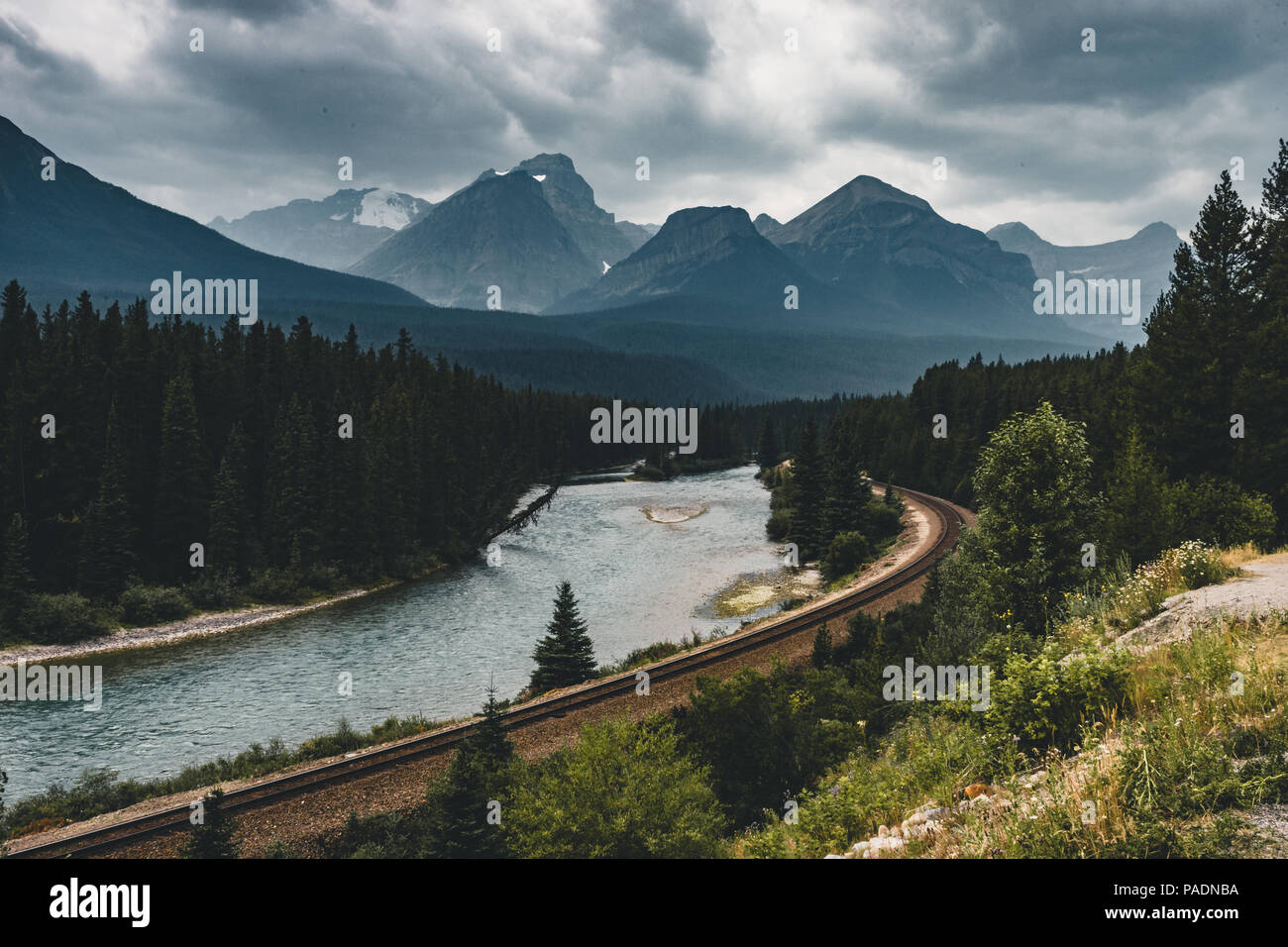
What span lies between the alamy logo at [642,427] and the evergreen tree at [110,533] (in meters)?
101

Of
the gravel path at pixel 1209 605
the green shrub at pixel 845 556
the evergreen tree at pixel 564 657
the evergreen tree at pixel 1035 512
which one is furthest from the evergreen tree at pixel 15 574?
the green shrub at pixel 845 556

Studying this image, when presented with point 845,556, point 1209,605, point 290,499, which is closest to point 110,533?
point 290,499

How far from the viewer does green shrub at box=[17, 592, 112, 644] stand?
136 ft

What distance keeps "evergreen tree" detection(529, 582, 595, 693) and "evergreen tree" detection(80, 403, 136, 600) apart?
34.2m

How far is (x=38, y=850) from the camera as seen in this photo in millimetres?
18609

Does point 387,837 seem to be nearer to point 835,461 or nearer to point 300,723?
point 300,723

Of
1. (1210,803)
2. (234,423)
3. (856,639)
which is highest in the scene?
(234,423)

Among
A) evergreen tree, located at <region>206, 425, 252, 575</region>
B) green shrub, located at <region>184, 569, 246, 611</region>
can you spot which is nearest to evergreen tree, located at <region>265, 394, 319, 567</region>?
evergreen tree, located at <region>206, 425, 252, 575</region>

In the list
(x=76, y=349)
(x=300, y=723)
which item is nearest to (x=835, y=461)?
(x=300, y=723)

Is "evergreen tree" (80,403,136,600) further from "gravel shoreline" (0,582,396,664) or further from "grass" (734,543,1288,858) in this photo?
"grass" (734,543,1288,858)

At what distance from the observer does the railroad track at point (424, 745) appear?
18953 millimetres

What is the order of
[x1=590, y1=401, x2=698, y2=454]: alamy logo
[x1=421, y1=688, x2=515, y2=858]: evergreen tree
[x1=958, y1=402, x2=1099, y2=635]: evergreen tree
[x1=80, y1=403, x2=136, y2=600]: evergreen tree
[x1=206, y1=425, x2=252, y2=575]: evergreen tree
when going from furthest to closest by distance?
[x1=590, y1=401, x2=698, y2=454]: alamy logo < [x1=206, y1=425, x2=252, y2=575]: evergreen tree < [x1=80, y1=403, x2=136, y2=600]: evergreen tree < [x1=958, y1=402, x2=1099, y2=635]: evergreen tree < [x1=421, y1=688, x2=515, y2=858]: evergreen tree

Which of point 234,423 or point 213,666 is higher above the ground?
point 234,423

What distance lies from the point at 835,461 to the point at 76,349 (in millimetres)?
64997
